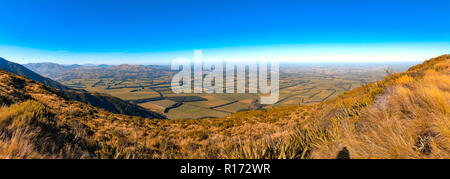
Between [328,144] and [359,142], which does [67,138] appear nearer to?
[328,144]

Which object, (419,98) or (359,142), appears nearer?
(359,142)

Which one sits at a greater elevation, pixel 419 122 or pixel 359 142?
pixel 419 122
